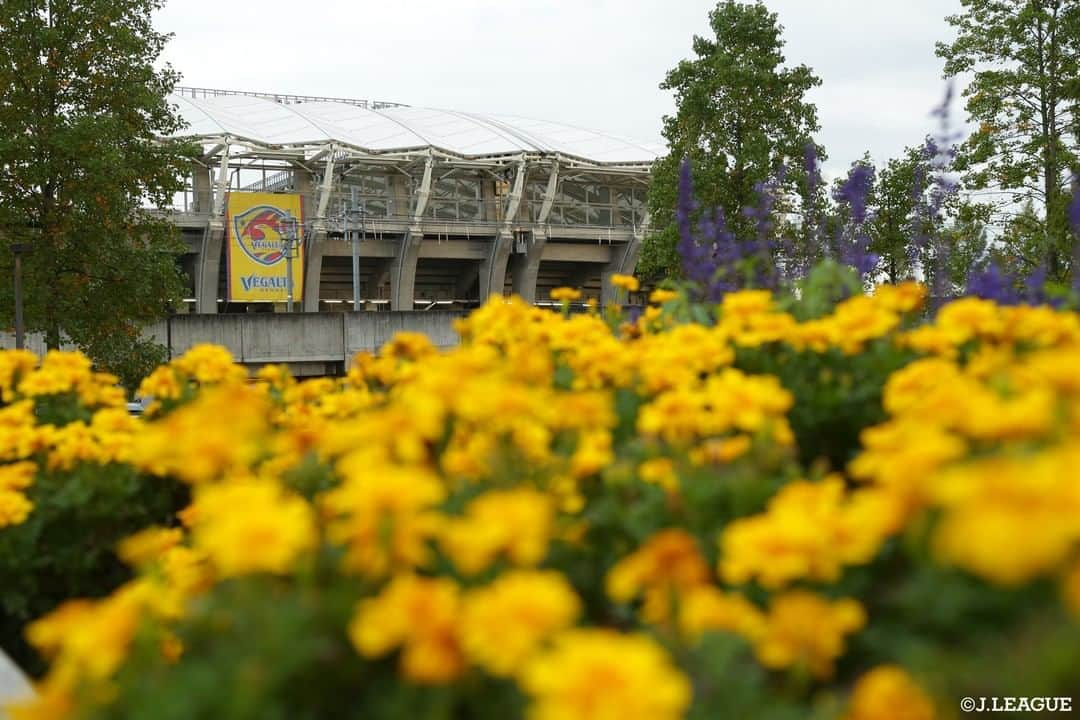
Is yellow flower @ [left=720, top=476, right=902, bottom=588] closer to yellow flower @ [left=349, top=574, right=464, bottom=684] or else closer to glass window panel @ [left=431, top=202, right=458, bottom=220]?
yellow flower @ [left=349, top=574, right=464, bottom=684]

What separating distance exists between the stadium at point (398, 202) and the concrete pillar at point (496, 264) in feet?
0.23

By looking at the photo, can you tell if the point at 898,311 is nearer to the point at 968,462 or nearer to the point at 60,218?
the point at 968,462

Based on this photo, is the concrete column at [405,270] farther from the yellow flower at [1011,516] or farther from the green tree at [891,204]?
the yellow flower at [1011,516]

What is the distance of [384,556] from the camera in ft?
5.63

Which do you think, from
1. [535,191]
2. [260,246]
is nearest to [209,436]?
[260,246]

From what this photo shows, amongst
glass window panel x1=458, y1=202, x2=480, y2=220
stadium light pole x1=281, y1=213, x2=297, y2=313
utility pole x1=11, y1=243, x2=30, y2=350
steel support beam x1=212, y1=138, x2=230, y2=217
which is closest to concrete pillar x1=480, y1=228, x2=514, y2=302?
glass window panel x1=458, y1=202, x2=480, y2=220

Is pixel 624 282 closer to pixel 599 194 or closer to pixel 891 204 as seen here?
pixel 891 204

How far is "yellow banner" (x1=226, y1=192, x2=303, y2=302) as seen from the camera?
4550cm

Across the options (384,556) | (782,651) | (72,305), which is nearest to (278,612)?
(384,556)

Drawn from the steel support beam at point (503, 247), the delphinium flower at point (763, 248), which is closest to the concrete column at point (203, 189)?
the steel support beam at point (503, 247)

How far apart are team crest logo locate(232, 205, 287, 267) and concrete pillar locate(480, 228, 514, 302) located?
997cm

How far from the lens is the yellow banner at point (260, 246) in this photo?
4550cm

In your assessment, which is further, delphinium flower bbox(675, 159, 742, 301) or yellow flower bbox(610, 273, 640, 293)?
delphinium flower bbox(675, 159, 742, 301)

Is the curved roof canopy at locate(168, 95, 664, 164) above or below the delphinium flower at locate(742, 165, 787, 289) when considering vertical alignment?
above
